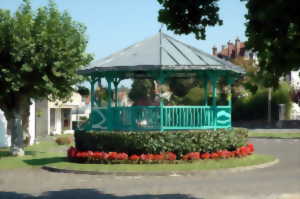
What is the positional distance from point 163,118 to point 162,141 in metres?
1.44

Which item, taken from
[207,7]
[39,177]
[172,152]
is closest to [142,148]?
[172,152]

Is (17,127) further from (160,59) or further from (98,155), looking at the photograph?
(160,59)

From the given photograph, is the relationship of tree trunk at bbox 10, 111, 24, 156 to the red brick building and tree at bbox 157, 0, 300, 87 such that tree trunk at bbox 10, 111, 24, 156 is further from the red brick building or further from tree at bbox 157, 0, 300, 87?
the red brick building

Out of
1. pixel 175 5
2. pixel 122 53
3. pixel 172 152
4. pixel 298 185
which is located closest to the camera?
pixel 175 5

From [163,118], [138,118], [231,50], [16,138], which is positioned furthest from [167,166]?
[231,50]

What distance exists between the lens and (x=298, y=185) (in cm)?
1519

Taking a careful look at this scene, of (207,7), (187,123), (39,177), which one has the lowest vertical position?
(39,177)

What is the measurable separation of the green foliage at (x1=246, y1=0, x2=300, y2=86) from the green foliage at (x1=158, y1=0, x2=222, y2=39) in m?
0.91

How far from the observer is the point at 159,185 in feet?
53.3

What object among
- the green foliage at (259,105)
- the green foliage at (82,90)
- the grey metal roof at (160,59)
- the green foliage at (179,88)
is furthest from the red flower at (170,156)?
the green foliage at (179,88)

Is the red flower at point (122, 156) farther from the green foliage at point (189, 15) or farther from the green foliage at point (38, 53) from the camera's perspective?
the green foliage at point (189, 15)

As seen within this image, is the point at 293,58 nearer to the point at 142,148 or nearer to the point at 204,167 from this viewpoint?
the point at 204,167

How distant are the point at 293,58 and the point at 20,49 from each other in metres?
20.4

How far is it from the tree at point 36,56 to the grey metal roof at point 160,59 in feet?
9.42
